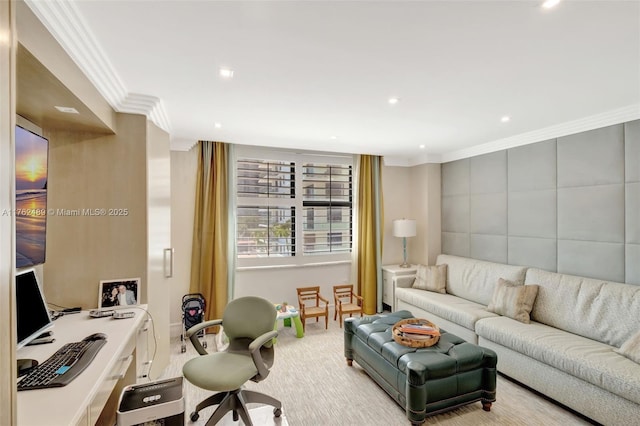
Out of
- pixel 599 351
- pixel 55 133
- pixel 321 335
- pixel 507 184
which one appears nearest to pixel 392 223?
pixel 507 184

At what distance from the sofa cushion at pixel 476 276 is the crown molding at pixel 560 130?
151cm

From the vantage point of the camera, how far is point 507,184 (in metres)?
3.91

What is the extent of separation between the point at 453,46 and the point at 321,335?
3.44m

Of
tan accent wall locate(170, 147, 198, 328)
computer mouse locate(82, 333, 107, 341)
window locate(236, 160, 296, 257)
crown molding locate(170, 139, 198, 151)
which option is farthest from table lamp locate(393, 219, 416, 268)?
computer mouse locate(82, 333, 107, 341)

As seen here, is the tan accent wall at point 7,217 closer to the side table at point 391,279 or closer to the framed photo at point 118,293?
the framed photo at point 118,293

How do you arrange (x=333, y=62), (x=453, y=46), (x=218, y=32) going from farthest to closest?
1. (x=333, y=62)
2. (x=453, y=46)
3. (x=218, y=32)

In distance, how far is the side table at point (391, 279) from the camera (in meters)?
4.64

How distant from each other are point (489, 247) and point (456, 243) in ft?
1.91

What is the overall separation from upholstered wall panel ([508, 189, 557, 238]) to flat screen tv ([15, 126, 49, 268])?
460 centimetres

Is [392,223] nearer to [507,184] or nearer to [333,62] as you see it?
[507,184]

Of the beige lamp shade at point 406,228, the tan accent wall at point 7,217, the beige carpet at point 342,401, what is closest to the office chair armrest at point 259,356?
the beige carpet at point 342,401

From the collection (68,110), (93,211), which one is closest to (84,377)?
(93,211)

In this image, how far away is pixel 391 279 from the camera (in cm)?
471

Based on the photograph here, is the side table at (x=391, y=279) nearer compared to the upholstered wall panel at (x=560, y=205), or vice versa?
the upholstered wall panel at (x=560, y=205)
